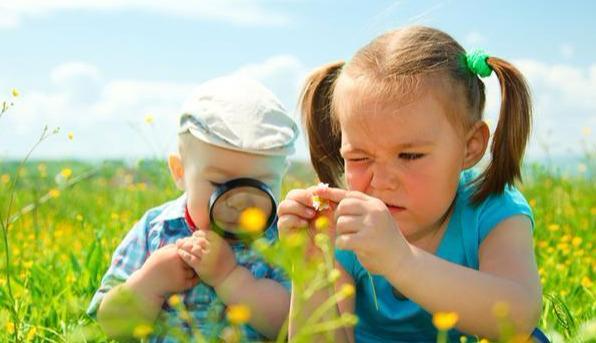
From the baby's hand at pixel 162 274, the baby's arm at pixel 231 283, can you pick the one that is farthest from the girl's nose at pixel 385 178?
the baby's hand at pixel 162 274

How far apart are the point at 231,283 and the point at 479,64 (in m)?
1.04

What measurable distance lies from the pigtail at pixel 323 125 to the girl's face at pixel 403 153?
1.44ft

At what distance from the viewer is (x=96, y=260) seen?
3.42 meters

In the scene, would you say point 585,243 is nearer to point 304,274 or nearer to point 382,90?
point 382,90

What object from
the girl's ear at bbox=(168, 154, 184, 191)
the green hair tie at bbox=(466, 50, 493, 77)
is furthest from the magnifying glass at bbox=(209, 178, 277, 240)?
the green hair tie at bbox=(466, 50, 493, 77)

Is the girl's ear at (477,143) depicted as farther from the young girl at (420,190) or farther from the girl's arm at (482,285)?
the girl's arm at (482,285)

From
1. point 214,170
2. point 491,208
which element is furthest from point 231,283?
point 491,208

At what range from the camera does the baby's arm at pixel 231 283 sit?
2668 mm

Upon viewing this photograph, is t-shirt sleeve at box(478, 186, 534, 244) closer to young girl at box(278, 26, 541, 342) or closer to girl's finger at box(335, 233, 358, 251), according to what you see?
young girl at box(278, 26, 541, 342)

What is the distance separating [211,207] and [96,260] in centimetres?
100

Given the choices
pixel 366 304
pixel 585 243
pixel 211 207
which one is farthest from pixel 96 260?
pixel 585 243

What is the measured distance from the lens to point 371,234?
1.89 m

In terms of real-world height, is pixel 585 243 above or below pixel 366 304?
below

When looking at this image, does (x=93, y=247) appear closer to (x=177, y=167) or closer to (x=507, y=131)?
(x=177, y=167)
